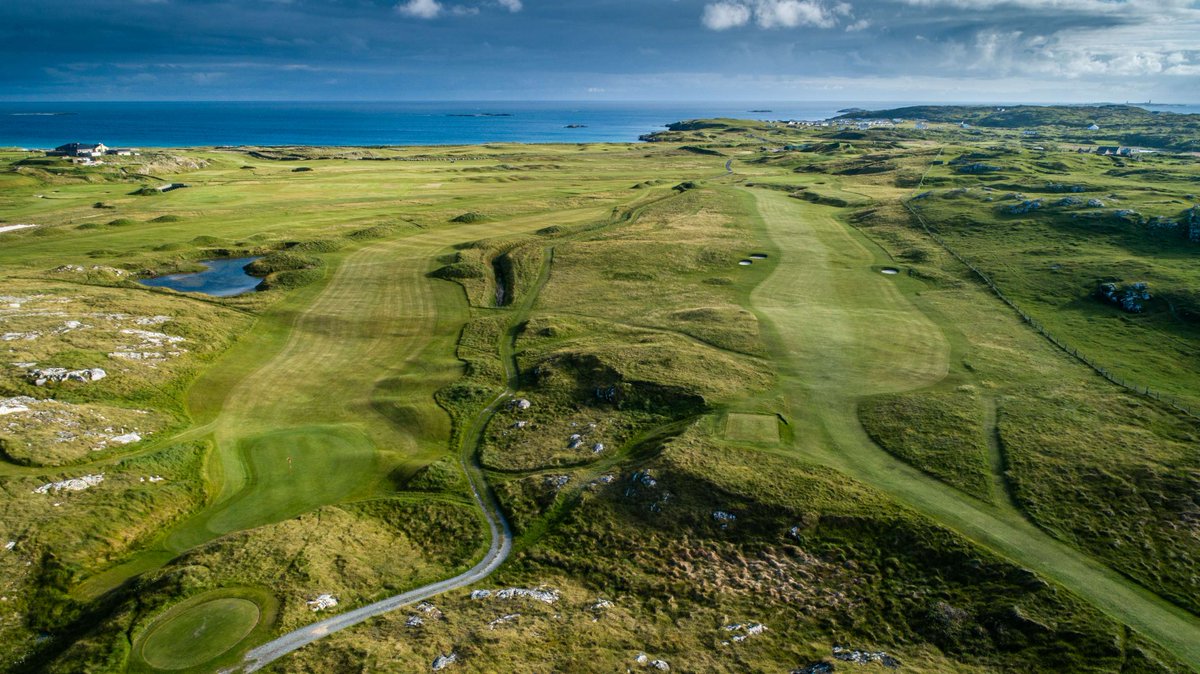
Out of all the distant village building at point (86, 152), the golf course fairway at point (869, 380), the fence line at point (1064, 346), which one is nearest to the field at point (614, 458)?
the golf course fairway at point (869, 380)

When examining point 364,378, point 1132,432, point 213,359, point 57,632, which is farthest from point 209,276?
point 1132,432

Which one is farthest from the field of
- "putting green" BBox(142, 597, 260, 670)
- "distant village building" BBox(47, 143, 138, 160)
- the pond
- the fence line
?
"distant village building" BBox(47, 143, 138, 160)

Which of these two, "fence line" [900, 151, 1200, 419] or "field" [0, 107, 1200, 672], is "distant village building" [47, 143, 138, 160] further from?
"fence line" [900, 151, 1200, 419]

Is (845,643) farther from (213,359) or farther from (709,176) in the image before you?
(709,176)

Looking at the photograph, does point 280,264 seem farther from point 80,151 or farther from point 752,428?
point 80,151

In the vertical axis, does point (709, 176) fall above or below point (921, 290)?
above
